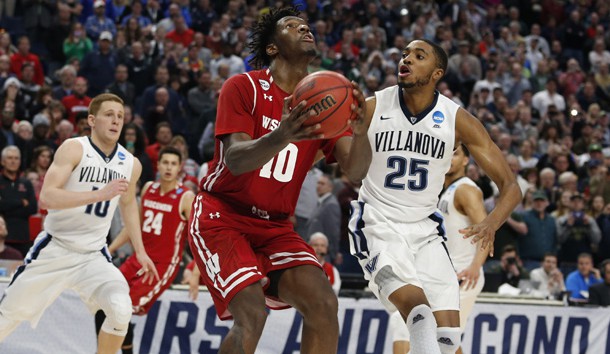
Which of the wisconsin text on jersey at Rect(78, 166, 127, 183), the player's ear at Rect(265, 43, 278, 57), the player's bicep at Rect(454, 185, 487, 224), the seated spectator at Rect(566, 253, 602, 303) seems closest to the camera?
the player's ear at Rect(265, 43, 278, 57)

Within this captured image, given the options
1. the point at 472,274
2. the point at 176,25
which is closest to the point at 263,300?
the point at 472,274

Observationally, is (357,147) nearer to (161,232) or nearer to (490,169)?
(490,169)

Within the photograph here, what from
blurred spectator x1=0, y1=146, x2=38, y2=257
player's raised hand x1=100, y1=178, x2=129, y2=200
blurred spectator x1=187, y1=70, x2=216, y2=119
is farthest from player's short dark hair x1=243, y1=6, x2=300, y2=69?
blurred spectator x1=187, y1=70, x2=216, y2=119

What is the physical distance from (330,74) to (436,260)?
172 cm

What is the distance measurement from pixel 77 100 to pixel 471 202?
6.76 metres

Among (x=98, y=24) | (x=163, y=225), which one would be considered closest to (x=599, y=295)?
(x=163, y=225)

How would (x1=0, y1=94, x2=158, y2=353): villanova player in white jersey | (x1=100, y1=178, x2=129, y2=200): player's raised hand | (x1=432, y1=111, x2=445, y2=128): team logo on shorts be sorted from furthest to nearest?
(x1=0, y1=94, x2=158, y2=353): villanova player in white jersey
(x1=100, y1=178, x2=129, y2=200): player's raised hand
(x1=432, y1=111, x2=445, y2=128): team logo on shorts

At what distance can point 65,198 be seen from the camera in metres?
6.83

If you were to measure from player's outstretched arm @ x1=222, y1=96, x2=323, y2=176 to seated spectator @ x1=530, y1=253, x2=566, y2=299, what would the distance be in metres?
6.70

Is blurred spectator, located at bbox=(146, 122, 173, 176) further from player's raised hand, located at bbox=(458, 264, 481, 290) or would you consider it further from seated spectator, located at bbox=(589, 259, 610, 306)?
player's raised hand, located at bbox=(458, 264, 481, 290)

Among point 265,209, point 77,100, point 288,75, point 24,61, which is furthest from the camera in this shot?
point 24,61

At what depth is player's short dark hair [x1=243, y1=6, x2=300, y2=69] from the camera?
222 inches

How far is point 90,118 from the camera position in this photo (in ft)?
24.3

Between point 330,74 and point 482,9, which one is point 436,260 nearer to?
point 330,74
